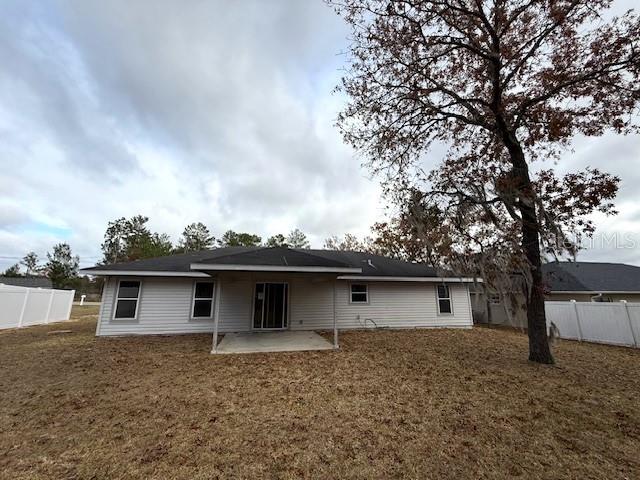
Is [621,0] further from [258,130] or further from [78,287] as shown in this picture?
[78,287]

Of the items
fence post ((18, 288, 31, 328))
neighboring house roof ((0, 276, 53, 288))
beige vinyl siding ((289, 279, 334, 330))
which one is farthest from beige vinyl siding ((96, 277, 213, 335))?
neighboring house roof ((0, 276, 53, 288))

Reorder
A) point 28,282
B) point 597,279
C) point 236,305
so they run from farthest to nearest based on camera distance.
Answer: point 28,282 → point 597,279 → point 236,305

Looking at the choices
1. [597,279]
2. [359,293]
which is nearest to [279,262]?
[359,293]

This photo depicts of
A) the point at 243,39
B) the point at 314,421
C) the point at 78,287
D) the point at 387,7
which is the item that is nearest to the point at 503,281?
the point at 314,421

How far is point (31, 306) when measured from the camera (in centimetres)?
1355

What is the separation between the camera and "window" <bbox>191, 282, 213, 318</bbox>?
35.9 ft

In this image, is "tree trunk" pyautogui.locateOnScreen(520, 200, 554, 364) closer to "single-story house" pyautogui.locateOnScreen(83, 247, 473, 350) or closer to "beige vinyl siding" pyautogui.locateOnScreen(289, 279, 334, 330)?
"single-story house" pyautogui.locateOnScreen(83, 247, 473, 350)

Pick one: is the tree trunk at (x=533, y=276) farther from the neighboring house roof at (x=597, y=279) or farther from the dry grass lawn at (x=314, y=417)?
the neighboring house roof at (x=597, y=279)

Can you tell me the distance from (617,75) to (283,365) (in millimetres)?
9714

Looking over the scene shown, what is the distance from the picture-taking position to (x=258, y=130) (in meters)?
12.9

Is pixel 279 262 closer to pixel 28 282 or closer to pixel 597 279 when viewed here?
pixel 597 279

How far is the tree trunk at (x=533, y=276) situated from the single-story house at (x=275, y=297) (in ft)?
11.8

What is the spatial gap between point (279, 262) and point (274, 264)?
24 cm

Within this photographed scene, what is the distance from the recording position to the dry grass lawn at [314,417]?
2814 millimetres
